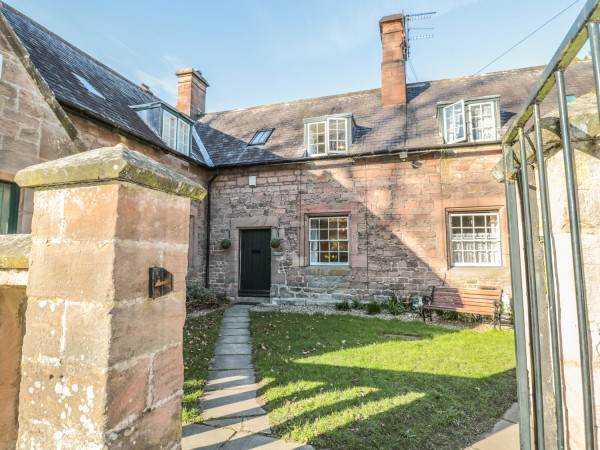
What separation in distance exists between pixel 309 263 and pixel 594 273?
9.24 meters

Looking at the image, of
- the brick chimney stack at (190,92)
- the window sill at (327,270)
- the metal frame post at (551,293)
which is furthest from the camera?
the brick chimney stack at (190,92)

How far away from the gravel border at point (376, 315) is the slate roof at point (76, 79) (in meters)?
5.43

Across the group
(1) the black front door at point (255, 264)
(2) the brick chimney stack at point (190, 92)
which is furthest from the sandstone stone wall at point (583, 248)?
(2) the brick chimney stack at point (190, 92)

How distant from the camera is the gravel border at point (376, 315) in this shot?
7515 mm

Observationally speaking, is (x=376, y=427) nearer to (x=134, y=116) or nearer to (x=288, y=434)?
(x=288, y=434)

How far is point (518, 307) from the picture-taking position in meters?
1.60

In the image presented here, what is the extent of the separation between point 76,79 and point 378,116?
8743mm

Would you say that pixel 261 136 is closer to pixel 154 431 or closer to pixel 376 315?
pixel 376 315

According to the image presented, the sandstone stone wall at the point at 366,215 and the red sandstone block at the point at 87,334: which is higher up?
the sandstone stone wall at the point at 366,215

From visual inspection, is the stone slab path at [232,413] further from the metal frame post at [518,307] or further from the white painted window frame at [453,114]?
the white painted window frame at [453,114]

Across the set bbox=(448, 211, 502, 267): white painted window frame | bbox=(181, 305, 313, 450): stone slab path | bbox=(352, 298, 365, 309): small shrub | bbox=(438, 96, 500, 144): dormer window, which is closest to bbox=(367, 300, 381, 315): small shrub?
bbox=(352, 298, 365, 309): small shrub

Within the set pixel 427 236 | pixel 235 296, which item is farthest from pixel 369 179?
pixel 235 296

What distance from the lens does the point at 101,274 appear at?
131 cm

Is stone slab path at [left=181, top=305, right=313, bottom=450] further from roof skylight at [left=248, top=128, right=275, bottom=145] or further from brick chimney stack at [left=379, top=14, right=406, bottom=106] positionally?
brick chimney stack at [left=379, top=14, right=406, bottom=106]
